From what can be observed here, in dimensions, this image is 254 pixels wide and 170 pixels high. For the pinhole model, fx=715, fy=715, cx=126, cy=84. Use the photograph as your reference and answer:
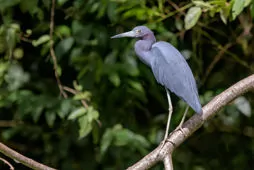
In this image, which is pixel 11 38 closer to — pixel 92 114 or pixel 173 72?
pixel 92 114

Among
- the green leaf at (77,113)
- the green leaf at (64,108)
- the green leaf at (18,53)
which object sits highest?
the green leaf at (18,53)

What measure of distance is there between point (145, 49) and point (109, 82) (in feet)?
2.22

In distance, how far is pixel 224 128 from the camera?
11.0 feet

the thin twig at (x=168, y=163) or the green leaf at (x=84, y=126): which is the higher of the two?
the thin twig at (x=168, y=163)

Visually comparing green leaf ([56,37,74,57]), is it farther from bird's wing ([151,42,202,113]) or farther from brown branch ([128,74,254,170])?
brown branch ([128,74,254,170])

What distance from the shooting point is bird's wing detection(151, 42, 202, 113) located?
2309 millimetres

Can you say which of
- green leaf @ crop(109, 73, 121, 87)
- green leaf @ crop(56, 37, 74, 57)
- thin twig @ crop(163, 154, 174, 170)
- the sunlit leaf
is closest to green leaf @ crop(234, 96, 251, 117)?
the sunlit leaf

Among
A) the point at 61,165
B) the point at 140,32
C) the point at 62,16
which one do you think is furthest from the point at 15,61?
the point at 140,32

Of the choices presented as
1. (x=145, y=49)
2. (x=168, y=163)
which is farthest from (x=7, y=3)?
(x=168, y=163)

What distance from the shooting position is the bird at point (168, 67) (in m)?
2.31

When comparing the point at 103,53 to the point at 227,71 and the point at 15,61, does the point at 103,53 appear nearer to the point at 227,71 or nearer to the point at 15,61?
the point at 15,61

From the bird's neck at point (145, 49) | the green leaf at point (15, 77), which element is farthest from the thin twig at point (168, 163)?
the green leaf at point (15, 77)

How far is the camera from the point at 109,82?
10.1 ft

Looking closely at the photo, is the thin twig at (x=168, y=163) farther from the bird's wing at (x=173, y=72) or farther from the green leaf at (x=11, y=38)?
the green leaf at (x=11, y=38)
